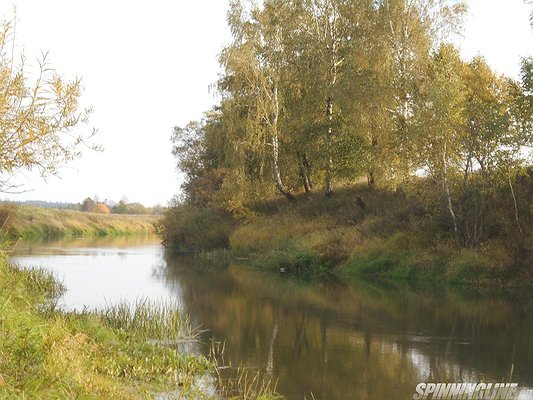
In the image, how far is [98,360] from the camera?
34.5 ft

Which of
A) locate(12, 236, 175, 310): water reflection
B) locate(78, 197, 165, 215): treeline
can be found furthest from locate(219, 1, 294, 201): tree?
locate(78, 197, 165, 215): treeline

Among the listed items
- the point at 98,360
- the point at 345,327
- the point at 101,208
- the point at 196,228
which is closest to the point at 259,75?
the point at 196,228

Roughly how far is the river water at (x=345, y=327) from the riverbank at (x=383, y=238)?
1901 mm

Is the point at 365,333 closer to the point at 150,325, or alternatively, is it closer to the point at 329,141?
the point at 150,325

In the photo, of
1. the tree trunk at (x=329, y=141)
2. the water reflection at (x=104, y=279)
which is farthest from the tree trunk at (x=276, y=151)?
the water reflection at (x=104, y=279)

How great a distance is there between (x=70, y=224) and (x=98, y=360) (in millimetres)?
70210

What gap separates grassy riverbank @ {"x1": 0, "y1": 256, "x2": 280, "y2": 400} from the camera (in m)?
8.66

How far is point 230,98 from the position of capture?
40.9 meters

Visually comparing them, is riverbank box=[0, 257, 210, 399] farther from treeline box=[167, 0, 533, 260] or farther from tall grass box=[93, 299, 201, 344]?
treeline box=[167, 0, 533, 260]

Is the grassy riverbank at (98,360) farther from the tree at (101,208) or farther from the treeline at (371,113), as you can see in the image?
the tree at (101,208)

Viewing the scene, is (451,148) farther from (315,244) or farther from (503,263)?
(315,244)

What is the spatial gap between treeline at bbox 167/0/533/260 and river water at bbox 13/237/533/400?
5.21 meters

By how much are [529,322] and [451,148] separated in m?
10.7

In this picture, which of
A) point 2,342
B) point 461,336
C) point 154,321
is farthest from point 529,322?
point 2,342
